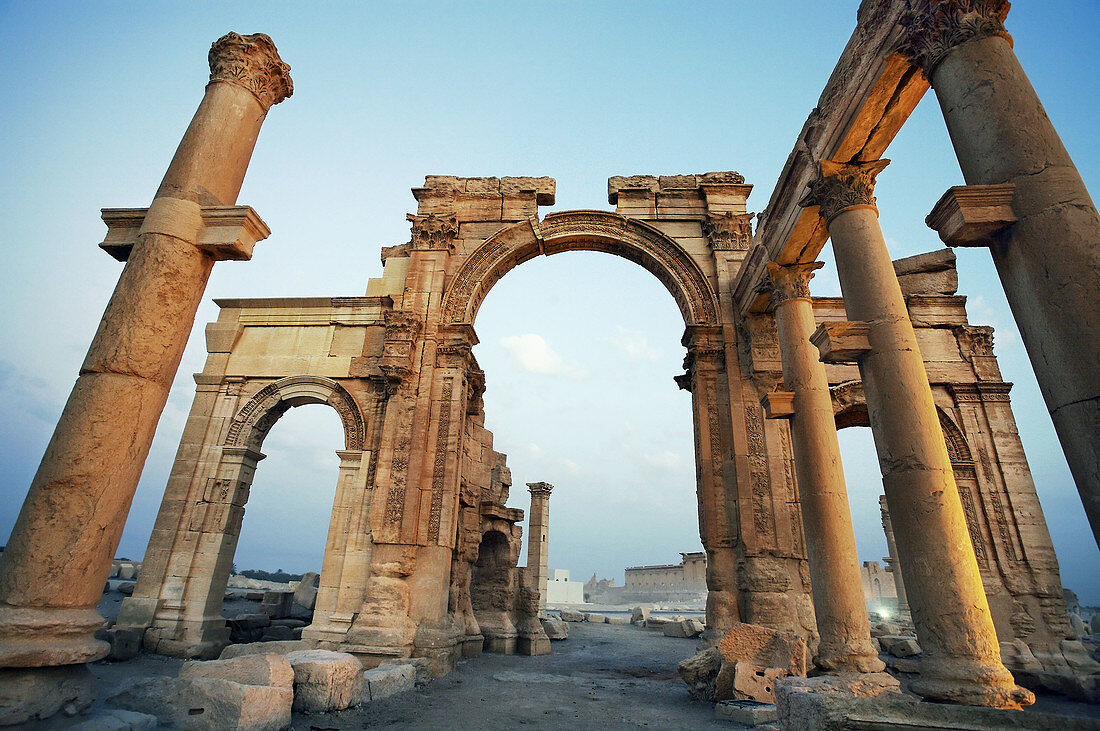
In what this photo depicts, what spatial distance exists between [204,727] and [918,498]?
23.1 ft

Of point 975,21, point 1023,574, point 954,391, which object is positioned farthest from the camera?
point 954,391

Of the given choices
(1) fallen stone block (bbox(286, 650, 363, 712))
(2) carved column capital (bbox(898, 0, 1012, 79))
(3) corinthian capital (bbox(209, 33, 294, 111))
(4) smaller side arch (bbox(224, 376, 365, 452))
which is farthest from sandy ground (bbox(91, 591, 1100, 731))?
(3) corinthian capital (bbox(209, 33, 294, 111))

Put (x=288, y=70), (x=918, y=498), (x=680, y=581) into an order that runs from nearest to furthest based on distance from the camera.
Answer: (x=918, y=498)
(x=288, y=70)
(x=680, y=581)

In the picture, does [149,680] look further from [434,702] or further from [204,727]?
[434,702]

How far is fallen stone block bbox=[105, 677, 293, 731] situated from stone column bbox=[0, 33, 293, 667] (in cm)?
153

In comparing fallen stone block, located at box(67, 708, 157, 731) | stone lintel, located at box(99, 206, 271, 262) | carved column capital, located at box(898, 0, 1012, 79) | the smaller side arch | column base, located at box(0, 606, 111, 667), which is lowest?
fallen stone block, located at box(67, 708, 157, 731)

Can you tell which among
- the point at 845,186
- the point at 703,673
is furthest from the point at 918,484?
the point at 703,673

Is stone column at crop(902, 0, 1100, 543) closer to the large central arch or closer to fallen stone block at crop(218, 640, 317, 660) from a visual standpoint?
the large central arch

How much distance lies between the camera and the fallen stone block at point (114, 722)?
3.47 m

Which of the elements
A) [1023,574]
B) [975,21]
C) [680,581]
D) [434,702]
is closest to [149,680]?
[434,702]

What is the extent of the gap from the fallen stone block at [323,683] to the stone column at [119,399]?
9.23 ft

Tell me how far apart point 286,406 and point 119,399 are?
8849 mm

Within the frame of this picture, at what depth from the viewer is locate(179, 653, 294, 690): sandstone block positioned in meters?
5.48

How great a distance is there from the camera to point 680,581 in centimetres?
4522
